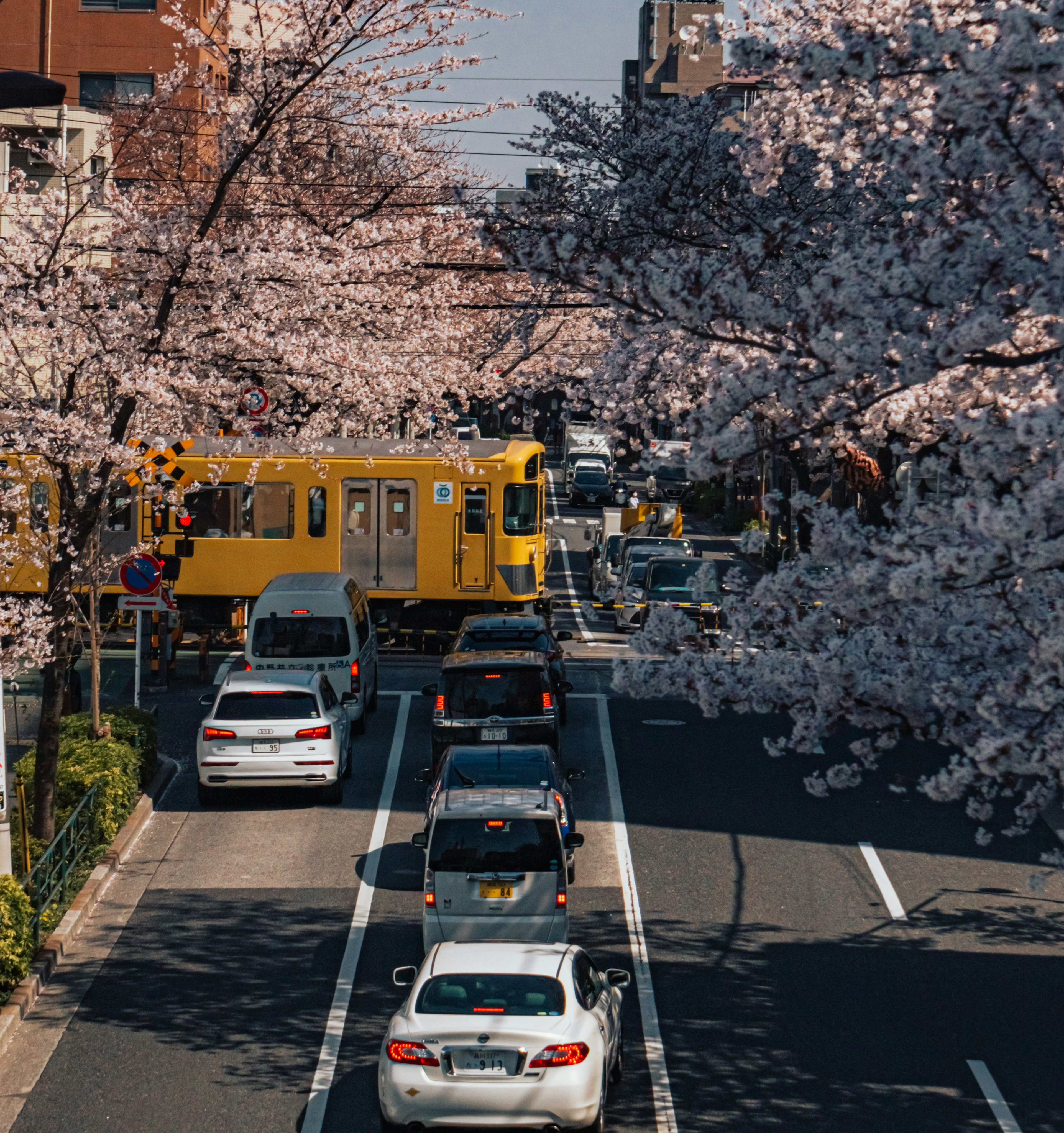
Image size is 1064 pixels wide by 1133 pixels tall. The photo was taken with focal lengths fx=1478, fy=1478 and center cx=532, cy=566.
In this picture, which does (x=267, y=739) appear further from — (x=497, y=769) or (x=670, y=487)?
(x=670, y=487)

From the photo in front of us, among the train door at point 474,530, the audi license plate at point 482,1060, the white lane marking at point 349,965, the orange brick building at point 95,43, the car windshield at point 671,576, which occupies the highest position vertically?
the orange brick building at point 95,43

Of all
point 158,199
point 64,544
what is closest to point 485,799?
point 64,544

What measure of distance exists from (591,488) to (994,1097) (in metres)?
60.0

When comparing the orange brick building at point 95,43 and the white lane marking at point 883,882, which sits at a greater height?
the orange brick building at point 95,43

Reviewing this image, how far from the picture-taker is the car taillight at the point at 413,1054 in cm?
1015

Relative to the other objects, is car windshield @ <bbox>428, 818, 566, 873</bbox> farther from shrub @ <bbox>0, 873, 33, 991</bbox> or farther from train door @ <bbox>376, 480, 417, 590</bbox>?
train door @ <bbox>376, 480, 417, 590</bbox>

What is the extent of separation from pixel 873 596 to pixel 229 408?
10.9m

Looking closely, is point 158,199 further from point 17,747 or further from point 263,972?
point 263,972

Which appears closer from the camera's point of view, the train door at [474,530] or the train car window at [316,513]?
the train door at [474,530]

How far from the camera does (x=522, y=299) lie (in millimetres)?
43844

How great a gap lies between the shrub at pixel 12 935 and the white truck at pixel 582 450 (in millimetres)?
58325

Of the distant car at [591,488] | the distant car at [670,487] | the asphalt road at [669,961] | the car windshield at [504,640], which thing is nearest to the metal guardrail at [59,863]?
the asphalt road at [669,961]

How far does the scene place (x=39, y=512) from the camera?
2069cm

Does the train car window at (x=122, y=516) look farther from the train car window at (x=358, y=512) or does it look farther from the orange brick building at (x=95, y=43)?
the orange brick building at (x=95, y=43)
